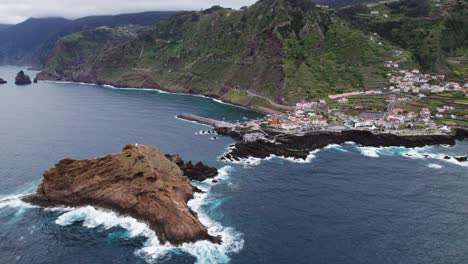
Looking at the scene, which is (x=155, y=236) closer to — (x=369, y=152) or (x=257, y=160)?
(x=257, y=160)

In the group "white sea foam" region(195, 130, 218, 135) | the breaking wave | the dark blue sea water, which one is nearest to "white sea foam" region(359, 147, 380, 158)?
the breaking wave

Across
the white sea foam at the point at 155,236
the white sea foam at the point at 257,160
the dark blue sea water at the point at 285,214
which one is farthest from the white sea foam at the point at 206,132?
the white sea foam at the point at 155,236

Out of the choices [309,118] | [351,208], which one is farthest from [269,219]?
[309,118]

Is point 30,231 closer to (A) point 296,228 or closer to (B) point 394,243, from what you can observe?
(A) point 296,228

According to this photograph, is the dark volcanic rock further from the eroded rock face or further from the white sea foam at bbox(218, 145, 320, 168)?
the white sea foam at bbox(218, 145, 320, 168)

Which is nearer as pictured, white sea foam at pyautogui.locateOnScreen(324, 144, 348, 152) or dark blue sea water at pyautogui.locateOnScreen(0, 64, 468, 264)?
dark blue sea water at pyautogui.locateOnScreen(0, 64, 468, 264)
